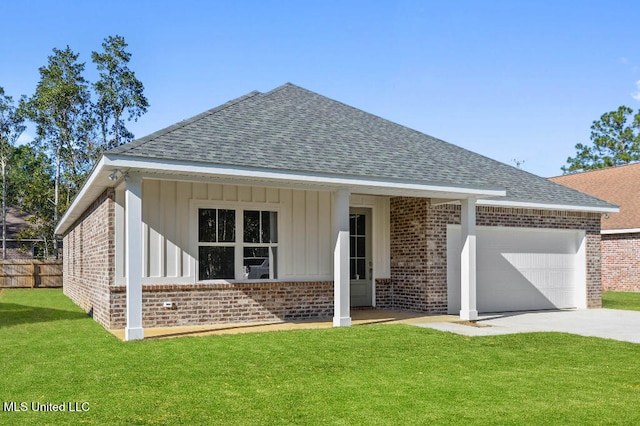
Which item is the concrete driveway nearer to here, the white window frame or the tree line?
the white window frame

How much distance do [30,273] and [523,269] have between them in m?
23.5

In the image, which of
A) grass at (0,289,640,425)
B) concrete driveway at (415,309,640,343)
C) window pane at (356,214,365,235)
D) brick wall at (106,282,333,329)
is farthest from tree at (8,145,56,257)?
concrete driveway at (415,309,640,343)

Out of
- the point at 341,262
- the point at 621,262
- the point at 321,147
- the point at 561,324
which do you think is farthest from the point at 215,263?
the point at 621,262

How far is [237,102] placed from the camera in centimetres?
1381

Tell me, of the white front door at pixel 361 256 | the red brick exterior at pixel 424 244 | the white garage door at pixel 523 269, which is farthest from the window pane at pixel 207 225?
the white garage door at pixel 523 269

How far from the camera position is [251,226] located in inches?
502

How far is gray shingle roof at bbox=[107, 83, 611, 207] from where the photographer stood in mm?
10742

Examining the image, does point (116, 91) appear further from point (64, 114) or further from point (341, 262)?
point (341, 262)

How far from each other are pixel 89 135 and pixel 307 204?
26.6m

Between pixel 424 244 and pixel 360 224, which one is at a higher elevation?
pixel 360 224

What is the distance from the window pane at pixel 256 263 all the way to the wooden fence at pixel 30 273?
67.3 feet

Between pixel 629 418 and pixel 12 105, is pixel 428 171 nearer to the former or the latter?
pixel 629 418

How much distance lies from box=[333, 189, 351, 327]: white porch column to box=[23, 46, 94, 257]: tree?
87.9ft

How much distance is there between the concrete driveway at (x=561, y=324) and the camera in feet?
36.8
